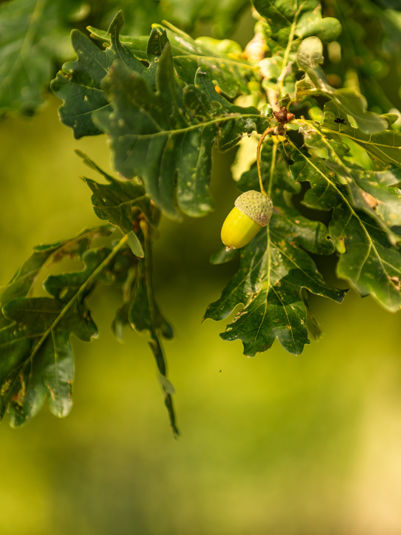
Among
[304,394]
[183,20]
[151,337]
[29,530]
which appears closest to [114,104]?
[151,337]

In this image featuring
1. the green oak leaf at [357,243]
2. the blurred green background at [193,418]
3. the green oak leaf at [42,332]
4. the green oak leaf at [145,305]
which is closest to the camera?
the green oak leaf at [357,243]

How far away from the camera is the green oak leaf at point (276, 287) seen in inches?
34.5

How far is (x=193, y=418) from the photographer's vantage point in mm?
2939

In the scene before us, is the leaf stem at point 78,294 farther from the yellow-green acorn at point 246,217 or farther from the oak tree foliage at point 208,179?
the yellow-green acorn at point 246,217

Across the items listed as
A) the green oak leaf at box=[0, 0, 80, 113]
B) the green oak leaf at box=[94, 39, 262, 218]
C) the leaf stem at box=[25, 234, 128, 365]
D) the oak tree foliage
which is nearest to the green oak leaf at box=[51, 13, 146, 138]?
the oak tree foliage

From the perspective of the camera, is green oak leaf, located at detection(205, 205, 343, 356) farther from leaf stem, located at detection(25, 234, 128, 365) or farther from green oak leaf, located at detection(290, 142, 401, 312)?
leaf stem, located at detection(25, 234, 128, 365)

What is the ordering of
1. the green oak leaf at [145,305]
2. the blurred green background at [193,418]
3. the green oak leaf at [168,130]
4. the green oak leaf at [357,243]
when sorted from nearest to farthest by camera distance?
the green oak leaf at [168,130] → the green oak leaf at [357,243] → the green oak leaf at [145,305] → the blurred green background at [193,418]

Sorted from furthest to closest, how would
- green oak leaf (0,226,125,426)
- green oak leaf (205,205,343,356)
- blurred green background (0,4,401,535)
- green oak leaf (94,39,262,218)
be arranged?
blurred green background (0,4,401,535) < green oak leaf (0,226,125,426) < green oak leaf (205,205,343,356) < green oak leaf (94,39,262,218)

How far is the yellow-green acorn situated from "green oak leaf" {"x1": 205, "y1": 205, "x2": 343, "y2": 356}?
0.41 feet

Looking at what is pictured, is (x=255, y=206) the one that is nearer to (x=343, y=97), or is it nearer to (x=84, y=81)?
(x=343, y=97)

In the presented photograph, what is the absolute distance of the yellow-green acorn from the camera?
821mm

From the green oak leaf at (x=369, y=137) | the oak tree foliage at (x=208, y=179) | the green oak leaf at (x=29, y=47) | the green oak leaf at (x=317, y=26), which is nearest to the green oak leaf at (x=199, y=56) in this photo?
the oak tree foliage at (x=208, y=179)

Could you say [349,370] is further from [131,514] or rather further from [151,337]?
[151,337]

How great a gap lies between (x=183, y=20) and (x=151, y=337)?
89 centimetres
